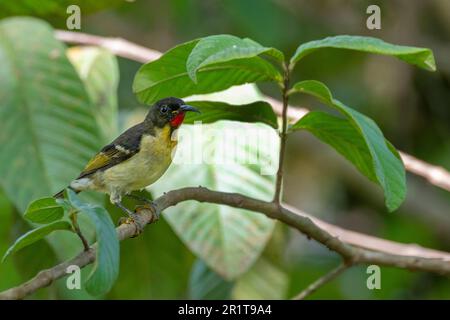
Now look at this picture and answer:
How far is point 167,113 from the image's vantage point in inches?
119

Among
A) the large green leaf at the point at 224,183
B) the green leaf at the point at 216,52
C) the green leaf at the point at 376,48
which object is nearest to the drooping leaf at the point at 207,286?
the large green leaf at the point at 224,183

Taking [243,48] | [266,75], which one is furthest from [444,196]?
[243,48]

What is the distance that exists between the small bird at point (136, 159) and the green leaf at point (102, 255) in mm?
1185

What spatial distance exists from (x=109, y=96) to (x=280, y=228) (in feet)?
2.97

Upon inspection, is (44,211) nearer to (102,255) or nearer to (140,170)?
(102,255)

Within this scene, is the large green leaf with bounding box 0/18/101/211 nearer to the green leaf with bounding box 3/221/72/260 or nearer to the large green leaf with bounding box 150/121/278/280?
the large green leaf with bounding box 150/121/278/280

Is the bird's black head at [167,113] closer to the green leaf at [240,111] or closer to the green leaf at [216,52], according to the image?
the green leaf at [240,111]

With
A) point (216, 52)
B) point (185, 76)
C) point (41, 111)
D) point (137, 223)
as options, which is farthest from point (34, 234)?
point (41, 111)

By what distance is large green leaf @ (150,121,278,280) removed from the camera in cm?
309

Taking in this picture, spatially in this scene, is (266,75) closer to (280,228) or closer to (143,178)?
(143,178)

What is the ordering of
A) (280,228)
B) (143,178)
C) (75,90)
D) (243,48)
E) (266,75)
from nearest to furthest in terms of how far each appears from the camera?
(243,48)
(266,75)
(143,178)
(75,90)
(280,228)

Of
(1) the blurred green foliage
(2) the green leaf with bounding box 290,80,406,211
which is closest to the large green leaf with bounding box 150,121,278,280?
(2) the green leaf with bounding box 290,80,406,211

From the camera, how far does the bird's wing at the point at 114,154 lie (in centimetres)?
305

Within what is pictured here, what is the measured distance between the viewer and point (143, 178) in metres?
2.96
